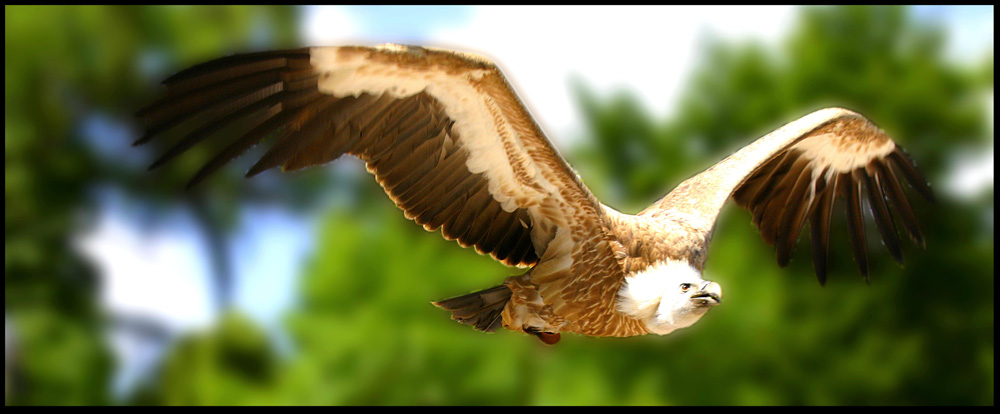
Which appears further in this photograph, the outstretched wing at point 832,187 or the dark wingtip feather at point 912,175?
the dark wingtip feather at point 912,175

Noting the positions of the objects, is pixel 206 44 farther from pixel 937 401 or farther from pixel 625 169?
pixel 937 401

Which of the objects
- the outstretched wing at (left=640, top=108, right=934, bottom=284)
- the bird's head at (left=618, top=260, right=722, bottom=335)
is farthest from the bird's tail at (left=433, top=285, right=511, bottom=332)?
the outstretched wing at (left=640, top=108, right=934, bottom=284)

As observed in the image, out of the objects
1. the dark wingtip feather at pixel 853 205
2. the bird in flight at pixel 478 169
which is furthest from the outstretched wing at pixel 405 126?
the dark wingtip feather at pixel 853 205

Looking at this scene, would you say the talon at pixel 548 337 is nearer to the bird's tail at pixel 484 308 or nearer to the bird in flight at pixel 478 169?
the bird in flight at pixel 478 169

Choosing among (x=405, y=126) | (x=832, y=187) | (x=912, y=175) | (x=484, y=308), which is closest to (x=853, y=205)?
(x=832, y=187)

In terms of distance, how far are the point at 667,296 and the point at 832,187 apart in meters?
1.62

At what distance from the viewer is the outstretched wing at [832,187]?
3.95 m

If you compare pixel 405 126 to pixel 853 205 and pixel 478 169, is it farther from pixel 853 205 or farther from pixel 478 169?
pixel 853 205

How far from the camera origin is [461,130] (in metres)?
2.77

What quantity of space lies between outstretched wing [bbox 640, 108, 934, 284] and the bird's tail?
1.22 metres

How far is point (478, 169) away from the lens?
2879 millimetres

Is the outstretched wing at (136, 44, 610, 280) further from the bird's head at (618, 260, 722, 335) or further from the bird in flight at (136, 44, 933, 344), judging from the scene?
the bird's head at (618, 260, 722, 335)

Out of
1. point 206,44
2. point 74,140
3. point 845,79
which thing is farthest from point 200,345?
point 845,79

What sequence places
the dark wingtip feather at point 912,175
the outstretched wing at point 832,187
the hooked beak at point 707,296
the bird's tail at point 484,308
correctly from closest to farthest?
1. the hooked beak at point 707,296
2. the bird's tail at point 484,308
3. the outstretched wing at point 832,187
4. the dark wingtip feather at point 912,175
